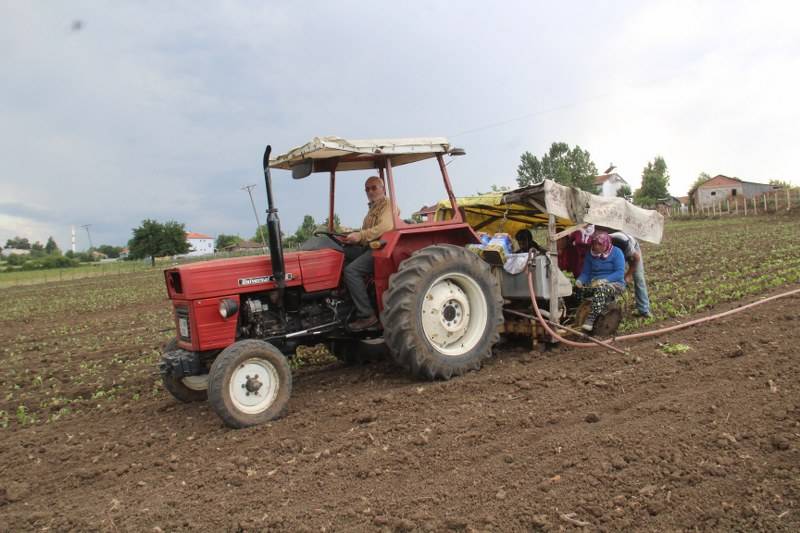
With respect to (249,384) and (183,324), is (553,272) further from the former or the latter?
(183,324)

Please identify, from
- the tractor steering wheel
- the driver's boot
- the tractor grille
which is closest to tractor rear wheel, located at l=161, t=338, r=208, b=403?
the tractor grille

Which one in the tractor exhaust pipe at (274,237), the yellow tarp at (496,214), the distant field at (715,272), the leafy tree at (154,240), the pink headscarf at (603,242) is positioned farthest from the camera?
the leafy tree at (154,240)

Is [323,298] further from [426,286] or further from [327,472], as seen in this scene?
[327,472]

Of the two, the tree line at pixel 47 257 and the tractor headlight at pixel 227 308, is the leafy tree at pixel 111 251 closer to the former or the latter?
the tree line at pixel 47 257

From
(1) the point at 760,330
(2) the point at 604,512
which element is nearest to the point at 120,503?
(2) the point at 604,512

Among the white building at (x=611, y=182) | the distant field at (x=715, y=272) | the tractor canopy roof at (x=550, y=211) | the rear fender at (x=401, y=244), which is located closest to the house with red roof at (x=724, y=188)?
the white building at (x=611, y=182)

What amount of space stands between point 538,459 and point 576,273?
468 centimetres

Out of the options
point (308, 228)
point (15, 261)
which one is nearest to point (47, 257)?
point (15, 261)

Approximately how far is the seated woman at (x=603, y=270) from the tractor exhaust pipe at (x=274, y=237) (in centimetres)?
356

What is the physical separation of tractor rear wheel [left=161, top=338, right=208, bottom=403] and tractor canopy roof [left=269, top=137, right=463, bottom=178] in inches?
77.5

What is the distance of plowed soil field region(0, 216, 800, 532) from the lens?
10.1 feet

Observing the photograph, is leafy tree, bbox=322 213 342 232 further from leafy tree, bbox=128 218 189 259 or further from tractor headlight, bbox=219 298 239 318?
leafy tree, bbox=128 218 189 259

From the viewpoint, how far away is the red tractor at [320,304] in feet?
16.0

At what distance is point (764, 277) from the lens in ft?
32.2
